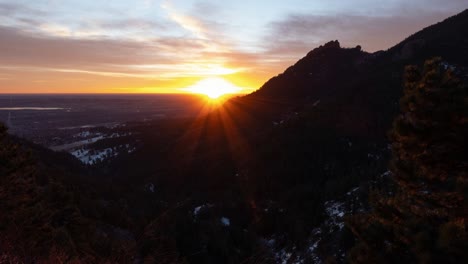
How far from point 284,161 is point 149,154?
56.3 m

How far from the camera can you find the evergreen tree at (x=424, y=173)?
900cm

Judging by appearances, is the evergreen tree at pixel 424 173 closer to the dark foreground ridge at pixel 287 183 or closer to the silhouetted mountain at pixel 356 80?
the dark foreground ridge at pixel 287 183

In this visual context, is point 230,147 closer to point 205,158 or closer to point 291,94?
point 205,158

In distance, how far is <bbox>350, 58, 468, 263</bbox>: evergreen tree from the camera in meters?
9.00

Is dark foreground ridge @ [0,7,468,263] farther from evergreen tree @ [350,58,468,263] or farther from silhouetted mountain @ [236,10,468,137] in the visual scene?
silhouetted mountain @ [236,10,468,137]

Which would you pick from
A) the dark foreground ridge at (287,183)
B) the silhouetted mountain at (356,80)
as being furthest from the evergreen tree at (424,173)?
the silhouetted mountain at (356,80)

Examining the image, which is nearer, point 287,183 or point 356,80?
point 287,183

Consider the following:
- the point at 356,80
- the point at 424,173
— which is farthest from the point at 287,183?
the point at 424,173

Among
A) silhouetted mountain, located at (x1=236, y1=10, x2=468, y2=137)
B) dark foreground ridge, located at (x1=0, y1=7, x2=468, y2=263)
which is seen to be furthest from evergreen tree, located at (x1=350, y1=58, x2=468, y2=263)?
silhouetted mountain, located at (x1=236, y1=10, x2=468, y2=137)

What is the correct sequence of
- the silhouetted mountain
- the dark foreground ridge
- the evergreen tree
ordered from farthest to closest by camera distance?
the silhouetted mountain
the dark foreground ridge
the evergreen tree

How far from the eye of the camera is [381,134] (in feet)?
190

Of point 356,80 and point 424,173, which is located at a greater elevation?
point 356,80

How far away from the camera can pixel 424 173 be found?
→ 9.95 metres

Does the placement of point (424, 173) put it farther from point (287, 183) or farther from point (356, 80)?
point (356, 80)
